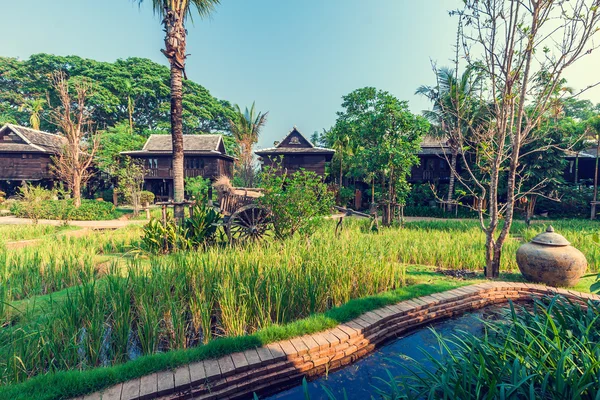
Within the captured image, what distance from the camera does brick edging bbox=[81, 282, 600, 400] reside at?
8.32ft

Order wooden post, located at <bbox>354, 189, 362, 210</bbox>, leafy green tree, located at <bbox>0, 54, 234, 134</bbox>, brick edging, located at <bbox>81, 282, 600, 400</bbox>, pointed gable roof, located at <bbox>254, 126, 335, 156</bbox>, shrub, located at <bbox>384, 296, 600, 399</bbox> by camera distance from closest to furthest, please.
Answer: shrub, located at <bbox>384, 296, 600, 399</bbox>, brick edging, located at <bbox>81, 282, 600, 400</bbox>, wooden post, located at <bbox>354, 189, 362, 210</bbox>, pointed gable roof, located at <bbox>254, 126, 335, 156</bbox>, leafy green tree, located at <bbox>0, 54, 234, 134</bbox>

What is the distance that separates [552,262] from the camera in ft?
16.3

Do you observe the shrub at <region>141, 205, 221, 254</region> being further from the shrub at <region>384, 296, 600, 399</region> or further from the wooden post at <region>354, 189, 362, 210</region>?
the wooden post at <region>354, 189, 362, 210</region>

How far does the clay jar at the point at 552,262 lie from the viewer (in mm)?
4918

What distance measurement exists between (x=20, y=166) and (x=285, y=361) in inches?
1209

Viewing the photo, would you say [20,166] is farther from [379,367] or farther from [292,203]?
[379,367]

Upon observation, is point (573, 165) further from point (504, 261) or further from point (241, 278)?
point (241, 278)

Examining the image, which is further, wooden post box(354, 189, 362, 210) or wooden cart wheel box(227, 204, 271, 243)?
wooden post box(354, 189, 362, 210)

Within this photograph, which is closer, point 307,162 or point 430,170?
point 430,170

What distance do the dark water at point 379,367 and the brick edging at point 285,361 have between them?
4.0 inches

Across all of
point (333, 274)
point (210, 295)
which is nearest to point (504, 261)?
point (333, 274)

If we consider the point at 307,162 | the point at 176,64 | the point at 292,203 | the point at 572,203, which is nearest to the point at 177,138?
the point at 176,64

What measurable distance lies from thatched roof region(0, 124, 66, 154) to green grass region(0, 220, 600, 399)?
2264 cm

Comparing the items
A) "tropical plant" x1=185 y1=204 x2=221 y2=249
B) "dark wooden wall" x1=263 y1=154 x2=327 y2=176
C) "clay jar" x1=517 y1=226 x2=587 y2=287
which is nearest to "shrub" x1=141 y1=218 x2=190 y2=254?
"tropical plant" x1=185 y1=204 x2=221 y2=249
